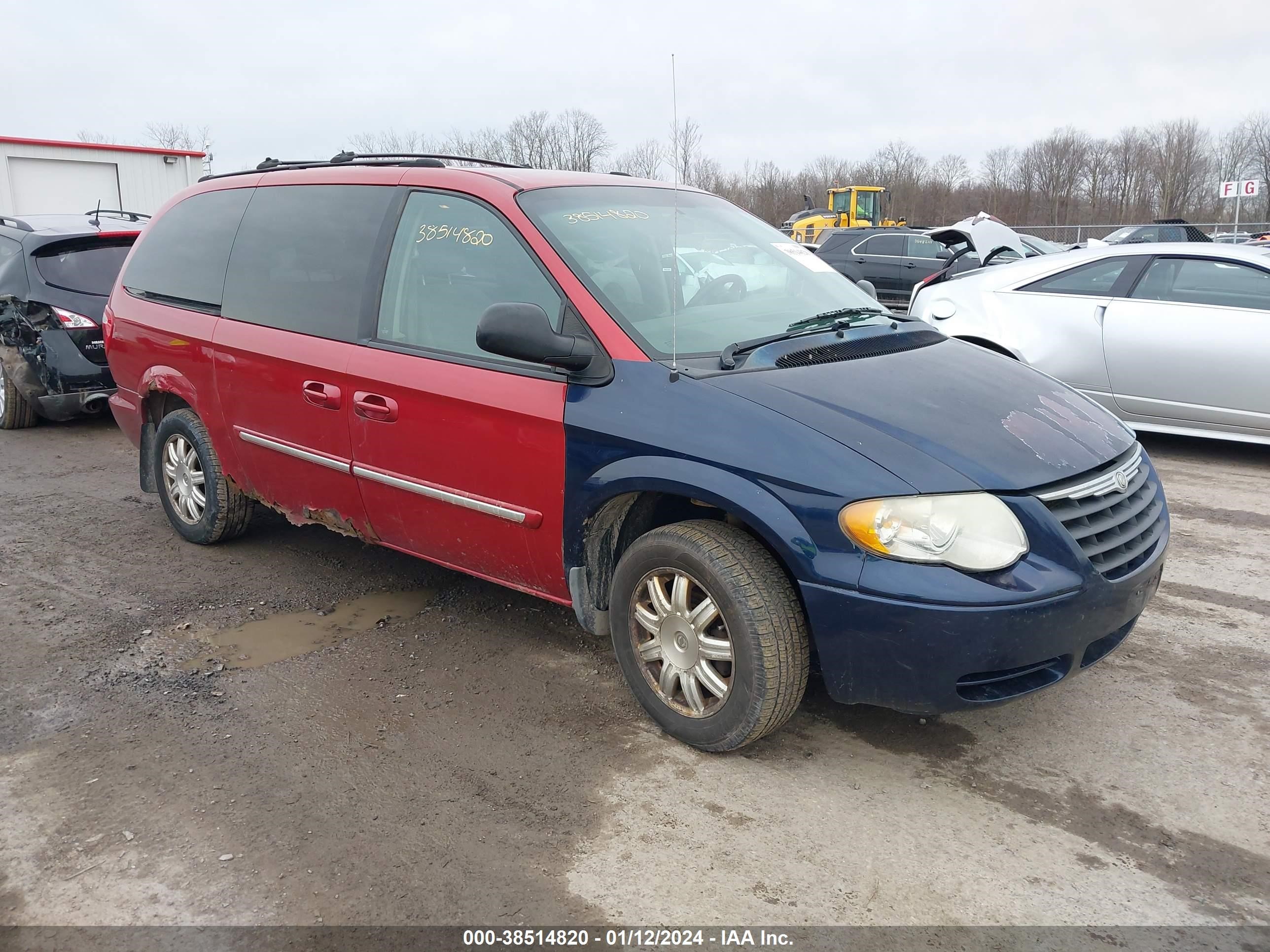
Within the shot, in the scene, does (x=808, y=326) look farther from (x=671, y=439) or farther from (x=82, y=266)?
(x=82, y=266)

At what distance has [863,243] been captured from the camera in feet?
54.9

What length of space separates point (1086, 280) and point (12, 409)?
8.63 metres

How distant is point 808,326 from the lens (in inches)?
143

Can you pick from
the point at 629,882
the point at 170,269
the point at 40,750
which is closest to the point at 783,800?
the point at 629,882

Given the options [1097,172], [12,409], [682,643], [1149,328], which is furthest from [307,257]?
[1097,172]

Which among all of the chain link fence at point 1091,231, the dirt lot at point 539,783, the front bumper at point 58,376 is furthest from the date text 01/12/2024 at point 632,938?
the chain link fence at point 1091,231

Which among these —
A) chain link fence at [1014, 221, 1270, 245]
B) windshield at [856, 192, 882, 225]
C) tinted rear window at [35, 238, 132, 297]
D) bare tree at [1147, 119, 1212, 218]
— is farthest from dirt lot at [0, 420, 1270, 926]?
bare tree at [1147, 119, 1212, 218]

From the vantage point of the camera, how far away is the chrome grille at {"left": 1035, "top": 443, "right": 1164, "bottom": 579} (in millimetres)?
2852

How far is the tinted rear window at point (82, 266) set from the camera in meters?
7.84

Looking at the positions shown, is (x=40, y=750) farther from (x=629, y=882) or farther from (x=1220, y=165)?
(x=1220, y=165)

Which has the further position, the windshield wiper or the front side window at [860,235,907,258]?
the front side window at [860,235,907,258]

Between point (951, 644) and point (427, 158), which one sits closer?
point (951, 644)

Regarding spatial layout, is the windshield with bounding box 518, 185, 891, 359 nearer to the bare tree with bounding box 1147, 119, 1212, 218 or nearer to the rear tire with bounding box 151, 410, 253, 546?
the rear tire with bounding box 151, 410, 253, 546

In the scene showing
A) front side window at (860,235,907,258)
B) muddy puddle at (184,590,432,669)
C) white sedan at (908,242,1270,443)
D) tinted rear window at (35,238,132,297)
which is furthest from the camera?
front side window at (860,235,907,258)
